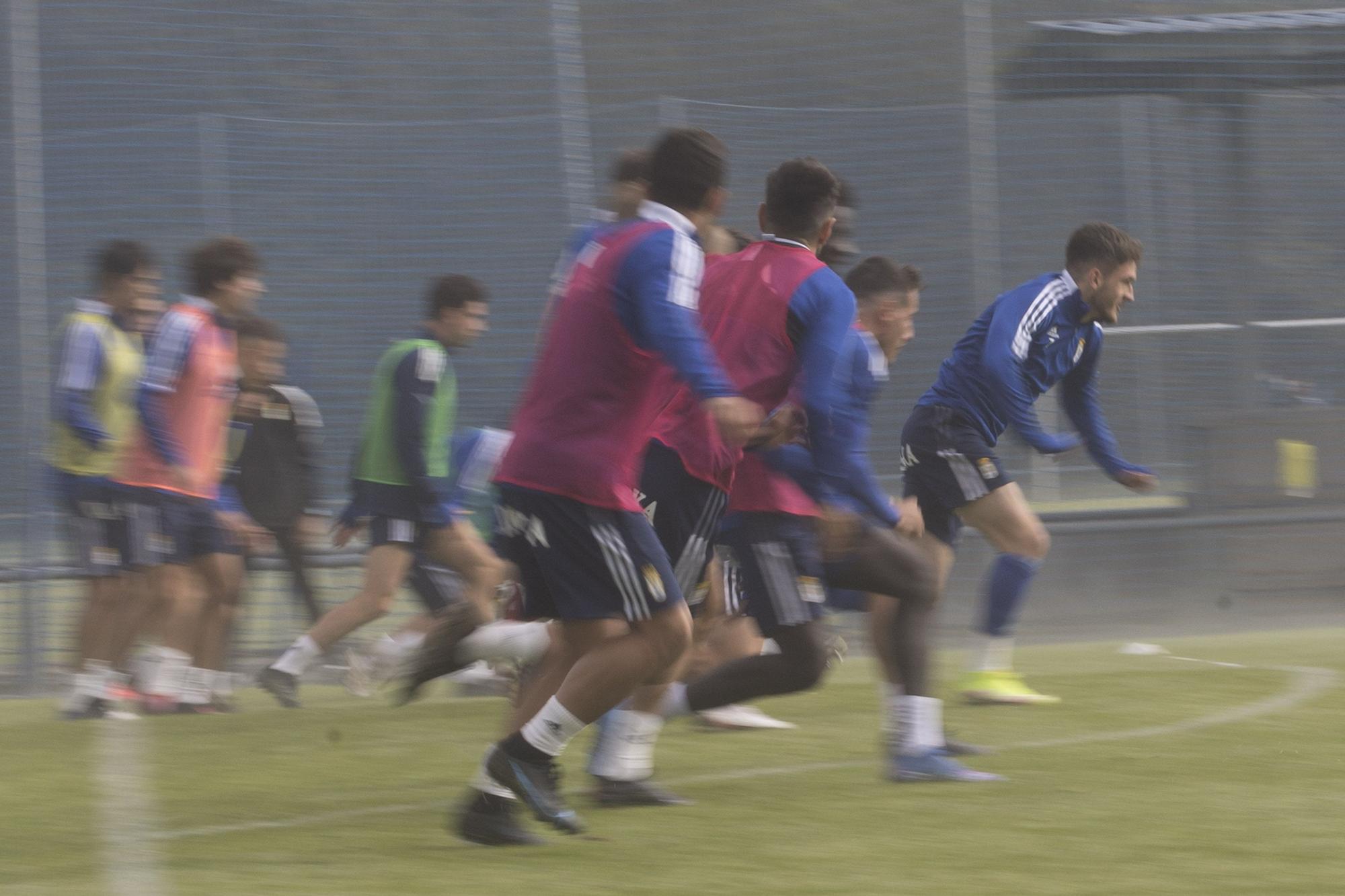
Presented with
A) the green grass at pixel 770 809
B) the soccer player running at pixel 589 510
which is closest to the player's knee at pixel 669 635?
the soccer player running at pixel 589 510

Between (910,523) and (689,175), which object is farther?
(910,523)

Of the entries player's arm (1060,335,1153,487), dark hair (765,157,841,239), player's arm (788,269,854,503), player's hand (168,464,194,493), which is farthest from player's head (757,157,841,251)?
player's hand (168,464,194,493)

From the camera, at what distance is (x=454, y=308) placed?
27.6 ft

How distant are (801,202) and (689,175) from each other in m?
0.73

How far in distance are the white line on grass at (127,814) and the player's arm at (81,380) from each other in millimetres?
1214

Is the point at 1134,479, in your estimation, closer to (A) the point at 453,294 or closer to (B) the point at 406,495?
(A) the point at 453,294

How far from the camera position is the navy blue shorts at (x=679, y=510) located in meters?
5.63

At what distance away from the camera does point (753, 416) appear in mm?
4492

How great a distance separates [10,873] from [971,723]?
3.71 metres

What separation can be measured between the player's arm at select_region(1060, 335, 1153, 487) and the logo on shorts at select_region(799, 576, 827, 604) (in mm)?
2578

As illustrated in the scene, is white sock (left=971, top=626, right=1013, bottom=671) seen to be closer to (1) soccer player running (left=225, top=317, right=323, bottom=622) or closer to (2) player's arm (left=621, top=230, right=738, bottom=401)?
(1) soccer player running (left=225, top=317, right=323, bottom=622)

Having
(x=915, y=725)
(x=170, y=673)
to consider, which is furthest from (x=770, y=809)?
(x=170, y=673)

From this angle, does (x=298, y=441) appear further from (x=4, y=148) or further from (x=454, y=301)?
(x=4, y=148)

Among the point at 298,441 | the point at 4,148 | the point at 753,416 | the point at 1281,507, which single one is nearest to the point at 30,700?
the point at 298,441
